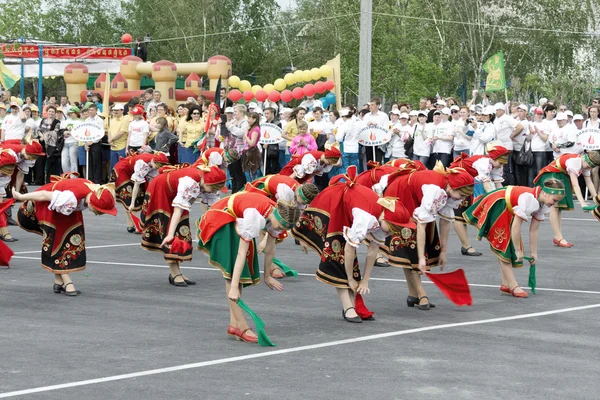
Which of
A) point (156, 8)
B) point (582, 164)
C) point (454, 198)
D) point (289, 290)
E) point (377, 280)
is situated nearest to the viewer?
point (454, 198)

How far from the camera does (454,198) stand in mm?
11312

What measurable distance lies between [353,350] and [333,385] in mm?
1255

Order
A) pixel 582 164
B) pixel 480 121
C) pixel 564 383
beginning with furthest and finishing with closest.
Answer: pixel 480 121, pixel 582 164, pixel 564 383

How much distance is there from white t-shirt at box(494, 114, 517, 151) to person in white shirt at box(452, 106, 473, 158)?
68cm

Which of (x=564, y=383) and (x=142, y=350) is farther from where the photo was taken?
(x=142, y=350)

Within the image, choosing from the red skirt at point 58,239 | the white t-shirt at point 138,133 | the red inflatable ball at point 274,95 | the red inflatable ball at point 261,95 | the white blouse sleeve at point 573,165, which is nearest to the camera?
the red skirt at point 58,239

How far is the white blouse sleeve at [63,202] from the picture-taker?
11.4 m

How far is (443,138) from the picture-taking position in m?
22.5

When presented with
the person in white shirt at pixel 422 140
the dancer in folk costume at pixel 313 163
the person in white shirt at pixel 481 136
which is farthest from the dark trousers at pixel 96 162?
the dancer in folk costume at pixel 313 163

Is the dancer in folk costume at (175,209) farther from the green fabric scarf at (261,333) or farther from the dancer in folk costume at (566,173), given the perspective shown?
the dancer in folk costume at (566,173)

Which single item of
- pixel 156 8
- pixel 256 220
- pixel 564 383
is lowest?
pixel 564 383

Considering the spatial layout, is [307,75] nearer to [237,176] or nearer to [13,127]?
[237,176]

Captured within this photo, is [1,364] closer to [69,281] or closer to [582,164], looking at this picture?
[69,281]

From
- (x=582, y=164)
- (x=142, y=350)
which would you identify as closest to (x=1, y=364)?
(x=142, y=350)
